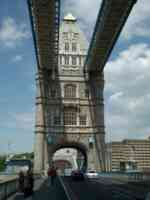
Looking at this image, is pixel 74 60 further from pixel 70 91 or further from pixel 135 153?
pixel 135 153

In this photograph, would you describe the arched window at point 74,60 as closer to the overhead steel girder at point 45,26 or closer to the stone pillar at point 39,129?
the stone pillar at point 39,129

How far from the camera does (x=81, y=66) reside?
279ft

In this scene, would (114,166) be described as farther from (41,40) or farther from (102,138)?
(41,40)

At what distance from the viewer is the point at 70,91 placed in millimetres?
83875

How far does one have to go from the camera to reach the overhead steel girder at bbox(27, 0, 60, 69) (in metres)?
48.9

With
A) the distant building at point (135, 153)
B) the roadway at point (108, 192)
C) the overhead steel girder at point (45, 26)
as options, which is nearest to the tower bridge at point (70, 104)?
the overhead steel girder at point (45, 26)

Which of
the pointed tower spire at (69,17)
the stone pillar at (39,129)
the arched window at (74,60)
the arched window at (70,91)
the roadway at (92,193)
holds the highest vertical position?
the pointed tower spire at (69,17)

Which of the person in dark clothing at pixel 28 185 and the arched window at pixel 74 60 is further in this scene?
the arched window at pixel 74 60

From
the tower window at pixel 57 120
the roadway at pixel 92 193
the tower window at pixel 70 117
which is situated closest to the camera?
the roadway at pixel 92 193

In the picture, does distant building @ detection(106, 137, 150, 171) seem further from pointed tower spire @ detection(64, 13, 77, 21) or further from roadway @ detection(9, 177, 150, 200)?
roadway @ detection(9, 177, 150, 200)

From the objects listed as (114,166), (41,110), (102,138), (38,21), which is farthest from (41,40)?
(114,166)

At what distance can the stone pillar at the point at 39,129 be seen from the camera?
256 ft

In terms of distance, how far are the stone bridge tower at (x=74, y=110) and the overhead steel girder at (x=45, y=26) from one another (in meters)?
12.1

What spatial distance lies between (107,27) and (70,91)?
98.3ft
